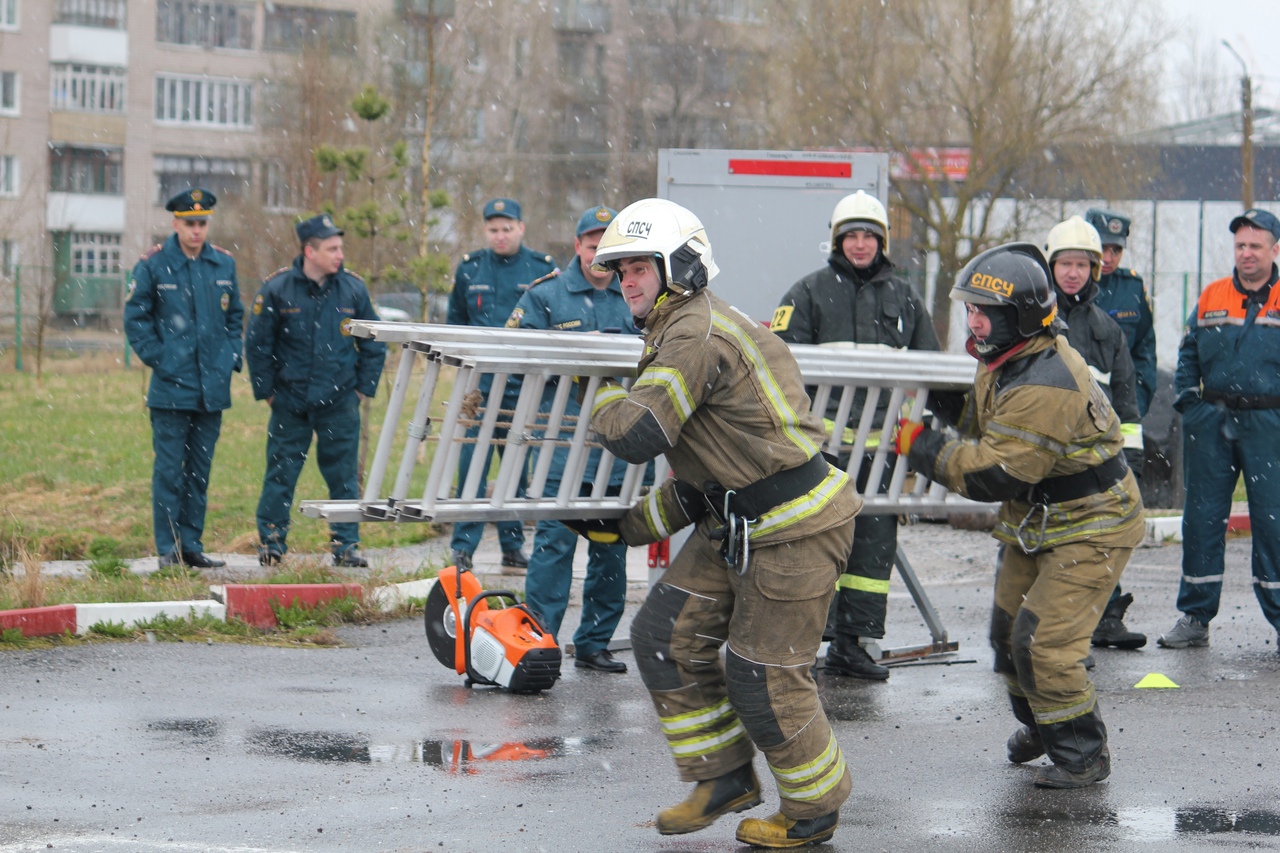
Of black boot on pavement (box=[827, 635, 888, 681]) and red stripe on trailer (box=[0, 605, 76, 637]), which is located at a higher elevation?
red stripe on trailer (box=[0, 605, 76, 637])

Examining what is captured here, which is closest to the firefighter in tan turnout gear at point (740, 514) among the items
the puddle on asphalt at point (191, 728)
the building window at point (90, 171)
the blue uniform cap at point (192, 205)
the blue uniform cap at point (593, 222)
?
the puddle on asphalt at point (191, 728)

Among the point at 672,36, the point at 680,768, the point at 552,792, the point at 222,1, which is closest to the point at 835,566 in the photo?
the point at 680,768

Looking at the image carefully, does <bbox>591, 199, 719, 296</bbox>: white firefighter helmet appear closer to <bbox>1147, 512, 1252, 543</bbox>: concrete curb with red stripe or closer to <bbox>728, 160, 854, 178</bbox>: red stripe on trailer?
<bbox>728, 160, 854, 178</bbox>: red stripe on trailer

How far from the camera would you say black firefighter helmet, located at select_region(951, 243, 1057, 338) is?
5.21m

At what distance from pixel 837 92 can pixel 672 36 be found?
13250 millimetres

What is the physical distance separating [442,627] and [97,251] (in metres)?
46.4

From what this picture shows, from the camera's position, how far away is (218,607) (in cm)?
764

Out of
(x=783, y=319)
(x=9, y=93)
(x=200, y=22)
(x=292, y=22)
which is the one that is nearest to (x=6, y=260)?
(x=783, y=319)

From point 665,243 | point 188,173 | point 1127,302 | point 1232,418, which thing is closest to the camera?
point 665,243

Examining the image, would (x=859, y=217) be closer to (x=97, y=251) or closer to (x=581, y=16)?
(x=581, y=16)

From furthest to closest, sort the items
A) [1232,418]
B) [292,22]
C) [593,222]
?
[292,22] < [1232,418] < [593,222]

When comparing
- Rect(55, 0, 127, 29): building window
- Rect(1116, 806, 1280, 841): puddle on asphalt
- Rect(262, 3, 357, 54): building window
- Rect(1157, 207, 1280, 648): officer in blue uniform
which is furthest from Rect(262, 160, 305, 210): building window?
Rect(1116, 806, 1280, 841): puddle on asphalt

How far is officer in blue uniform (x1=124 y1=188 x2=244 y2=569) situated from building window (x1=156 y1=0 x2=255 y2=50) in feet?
142

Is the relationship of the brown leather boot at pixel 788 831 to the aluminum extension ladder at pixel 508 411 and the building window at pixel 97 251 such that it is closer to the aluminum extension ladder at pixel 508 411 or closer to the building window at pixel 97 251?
the aluminum extension ladder at pixel 508 411
